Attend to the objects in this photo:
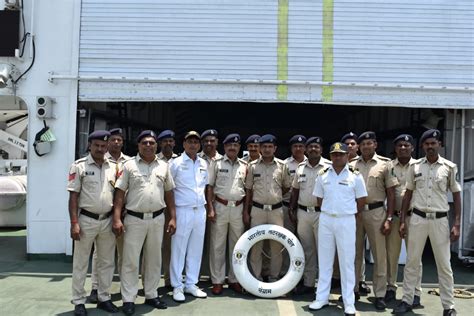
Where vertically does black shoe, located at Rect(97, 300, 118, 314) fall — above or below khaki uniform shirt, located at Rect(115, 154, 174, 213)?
below

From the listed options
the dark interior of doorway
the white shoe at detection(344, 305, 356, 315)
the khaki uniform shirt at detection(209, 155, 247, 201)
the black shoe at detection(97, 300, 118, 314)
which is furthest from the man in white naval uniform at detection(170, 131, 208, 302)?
the dark interior of doorway

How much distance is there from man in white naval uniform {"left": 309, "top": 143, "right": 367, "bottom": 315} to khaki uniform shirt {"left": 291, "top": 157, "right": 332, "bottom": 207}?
0.39 m

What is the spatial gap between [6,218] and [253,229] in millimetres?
6372

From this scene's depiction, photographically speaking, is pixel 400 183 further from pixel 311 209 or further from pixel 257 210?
pixel 257 210

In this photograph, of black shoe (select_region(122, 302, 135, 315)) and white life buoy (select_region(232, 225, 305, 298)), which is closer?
black shoe (select_region(122, 302, 135, 315))

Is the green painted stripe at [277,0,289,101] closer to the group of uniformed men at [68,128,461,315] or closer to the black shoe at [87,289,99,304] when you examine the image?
the group of uniformed men at [68,128,461,315]

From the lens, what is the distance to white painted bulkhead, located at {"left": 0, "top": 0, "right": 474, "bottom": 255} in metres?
5.83

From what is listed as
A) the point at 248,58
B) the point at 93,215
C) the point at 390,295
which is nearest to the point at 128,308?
the point at 93,215

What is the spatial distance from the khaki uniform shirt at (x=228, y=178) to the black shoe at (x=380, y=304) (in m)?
1.76

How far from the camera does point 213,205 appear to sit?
480 centimetres

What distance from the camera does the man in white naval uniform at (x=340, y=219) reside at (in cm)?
403

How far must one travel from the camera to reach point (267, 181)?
4727 millimetres

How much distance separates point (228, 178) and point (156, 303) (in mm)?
1491

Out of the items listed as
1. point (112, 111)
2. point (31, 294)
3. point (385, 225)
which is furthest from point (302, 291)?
point (112, 111)
